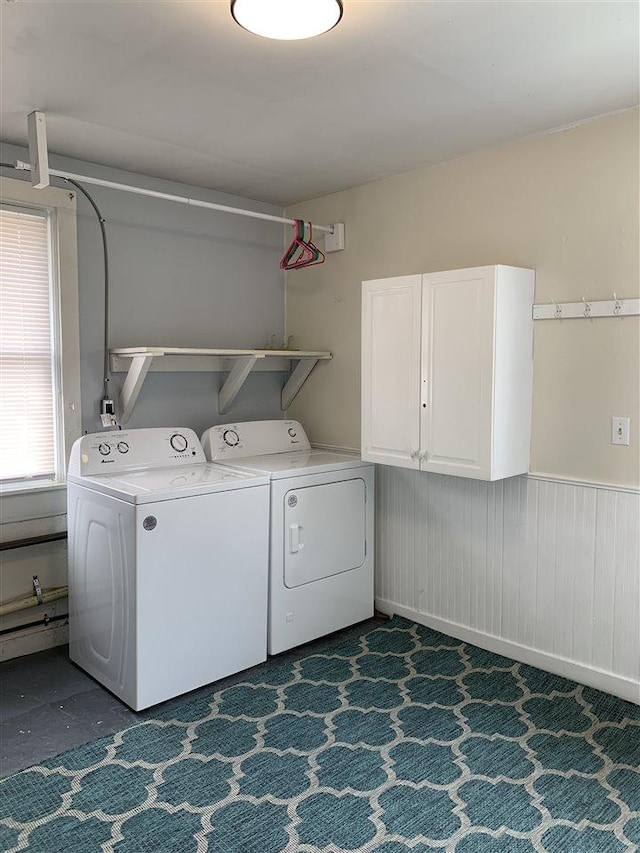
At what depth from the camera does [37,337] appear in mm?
3146

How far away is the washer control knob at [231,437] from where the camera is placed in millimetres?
3590

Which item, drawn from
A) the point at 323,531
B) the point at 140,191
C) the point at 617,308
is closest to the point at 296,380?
the point at 323,531

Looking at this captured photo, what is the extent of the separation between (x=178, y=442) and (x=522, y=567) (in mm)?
1766

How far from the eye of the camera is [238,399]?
3.91 metres

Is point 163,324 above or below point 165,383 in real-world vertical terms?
above

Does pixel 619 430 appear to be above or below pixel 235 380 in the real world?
below

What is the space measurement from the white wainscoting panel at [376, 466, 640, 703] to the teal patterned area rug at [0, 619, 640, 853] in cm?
19

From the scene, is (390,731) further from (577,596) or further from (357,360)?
(357,360)

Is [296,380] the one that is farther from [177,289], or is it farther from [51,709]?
[51,709]

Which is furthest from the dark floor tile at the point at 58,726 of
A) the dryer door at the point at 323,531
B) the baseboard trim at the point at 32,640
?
the dryer door at the point at 323,531

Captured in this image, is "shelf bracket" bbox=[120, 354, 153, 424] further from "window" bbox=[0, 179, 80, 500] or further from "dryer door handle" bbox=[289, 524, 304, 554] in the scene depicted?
"dryer door handle" bbox=[289, 524, 304, 554]

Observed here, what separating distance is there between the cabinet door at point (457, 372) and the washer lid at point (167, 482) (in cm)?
81

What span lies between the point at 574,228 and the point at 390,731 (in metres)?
2.14

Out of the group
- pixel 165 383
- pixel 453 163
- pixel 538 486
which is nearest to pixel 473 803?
pixel 538 486
